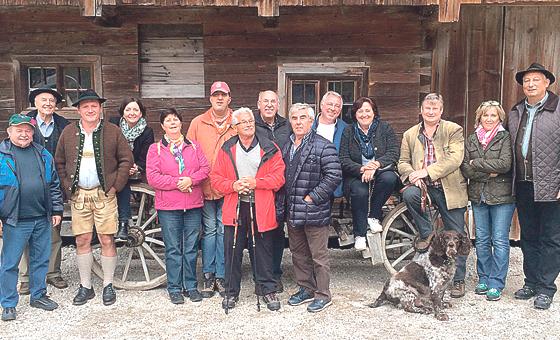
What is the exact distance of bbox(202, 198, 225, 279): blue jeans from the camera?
4.96 m

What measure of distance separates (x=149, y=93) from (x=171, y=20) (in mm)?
988

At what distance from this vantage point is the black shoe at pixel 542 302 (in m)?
4.66

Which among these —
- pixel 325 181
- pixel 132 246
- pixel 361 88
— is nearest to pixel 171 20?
pixel 361 88

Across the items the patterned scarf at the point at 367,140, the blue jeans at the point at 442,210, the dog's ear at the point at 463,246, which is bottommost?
the dog's ear at the point at 463,246

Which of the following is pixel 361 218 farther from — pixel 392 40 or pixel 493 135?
pixel 392 40

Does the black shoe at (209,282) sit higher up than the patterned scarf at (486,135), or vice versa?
the patterned scarf at (486,135)

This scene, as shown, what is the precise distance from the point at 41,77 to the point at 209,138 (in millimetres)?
3178

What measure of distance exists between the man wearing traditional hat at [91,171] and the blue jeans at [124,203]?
0.10 m

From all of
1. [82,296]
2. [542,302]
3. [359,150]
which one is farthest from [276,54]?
[542,302]

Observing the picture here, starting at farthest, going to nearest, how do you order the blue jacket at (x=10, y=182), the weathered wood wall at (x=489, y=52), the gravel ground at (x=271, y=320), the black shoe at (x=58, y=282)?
the weathered wood wall at (x=489, y=52)
the black shoe at (x=58, y=282)
the blue jacket at (x=10, y=182)
the gravel ground at (x=271, y=320)

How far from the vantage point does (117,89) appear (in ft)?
22.0

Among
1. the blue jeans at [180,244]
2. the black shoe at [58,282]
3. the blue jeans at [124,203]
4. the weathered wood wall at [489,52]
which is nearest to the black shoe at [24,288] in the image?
the black shoe at [58,282]

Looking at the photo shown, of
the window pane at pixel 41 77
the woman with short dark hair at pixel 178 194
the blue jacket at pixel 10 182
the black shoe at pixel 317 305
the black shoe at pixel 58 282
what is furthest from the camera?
the window pane at pixel 41 77

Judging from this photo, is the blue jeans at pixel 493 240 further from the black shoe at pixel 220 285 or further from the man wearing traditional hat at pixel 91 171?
the man wearing traditional hat at pixel 91 171
